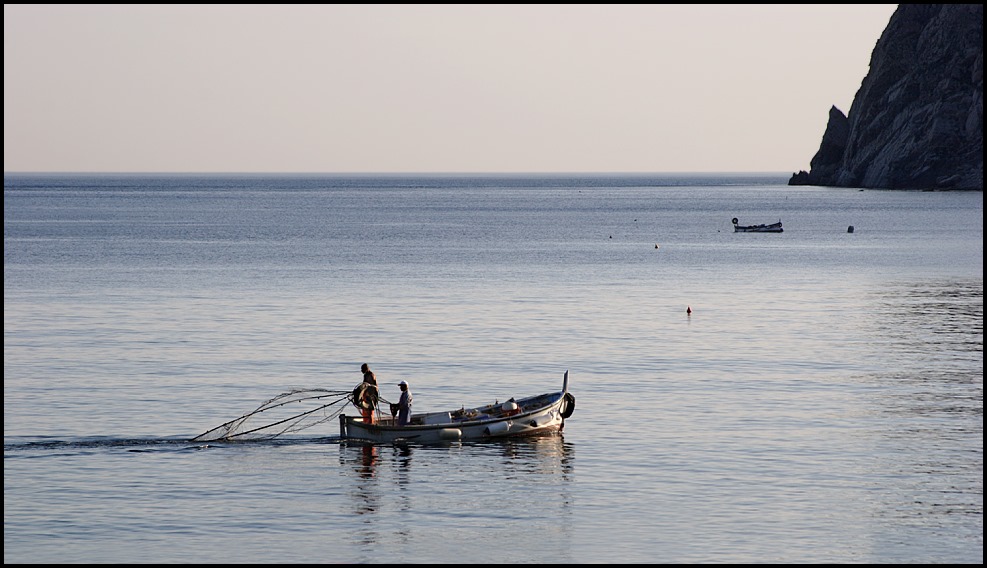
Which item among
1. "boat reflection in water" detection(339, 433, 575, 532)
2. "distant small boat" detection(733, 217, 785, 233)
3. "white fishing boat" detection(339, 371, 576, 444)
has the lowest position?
"boat reflection in water" detection(339, 433, 575, 532)

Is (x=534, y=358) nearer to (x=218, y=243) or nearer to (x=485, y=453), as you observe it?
(x=485, y=453)

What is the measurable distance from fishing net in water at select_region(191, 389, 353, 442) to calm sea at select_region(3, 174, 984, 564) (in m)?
0.75

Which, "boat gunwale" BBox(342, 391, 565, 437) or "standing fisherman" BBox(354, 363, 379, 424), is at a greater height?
"standing fisherman" BBox(354, 363, 379, 424)

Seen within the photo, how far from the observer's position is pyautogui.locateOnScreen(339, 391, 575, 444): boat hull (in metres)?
43.5

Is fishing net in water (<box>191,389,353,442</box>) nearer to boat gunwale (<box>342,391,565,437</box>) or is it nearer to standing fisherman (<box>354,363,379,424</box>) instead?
standing fisherman (<box>354,363,379,424</box>)

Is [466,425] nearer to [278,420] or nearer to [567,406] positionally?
[567,406]

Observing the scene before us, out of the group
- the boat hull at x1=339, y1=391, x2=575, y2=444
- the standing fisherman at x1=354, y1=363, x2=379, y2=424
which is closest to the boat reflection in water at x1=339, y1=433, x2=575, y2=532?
the boat hull at x1=339, y1=391, x2=575, y2=444

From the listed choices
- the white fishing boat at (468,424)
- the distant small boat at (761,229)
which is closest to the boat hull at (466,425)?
the white fishing boat at (468,424)

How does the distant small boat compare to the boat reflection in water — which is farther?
the distant small boat

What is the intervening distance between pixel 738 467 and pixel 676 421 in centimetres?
660

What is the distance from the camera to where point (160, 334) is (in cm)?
6706

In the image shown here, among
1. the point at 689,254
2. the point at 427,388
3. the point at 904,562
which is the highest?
the point at 689,254

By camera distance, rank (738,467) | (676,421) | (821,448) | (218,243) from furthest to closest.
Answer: (218,243), (676,421), (821,448), (738,467)

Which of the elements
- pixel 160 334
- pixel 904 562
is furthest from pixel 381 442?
pixel 160 334
